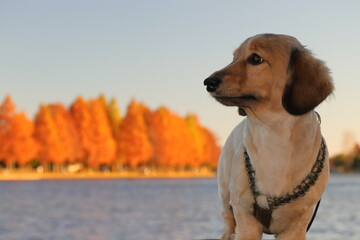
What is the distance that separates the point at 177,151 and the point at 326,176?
6299cm

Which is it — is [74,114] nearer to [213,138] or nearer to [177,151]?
[177,151]

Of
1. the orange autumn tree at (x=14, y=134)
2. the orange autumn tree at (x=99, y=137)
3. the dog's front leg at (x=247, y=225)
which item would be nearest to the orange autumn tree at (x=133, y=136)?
the orange autumn tree at (x=99, y=137)

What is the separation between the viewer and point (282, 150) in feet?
12.0

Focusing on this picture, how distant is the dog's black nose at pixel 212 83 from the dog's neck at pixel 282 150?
31 centimetres

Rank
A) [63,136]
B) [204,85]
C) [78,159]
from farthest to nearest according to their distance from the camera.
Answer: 1. [78,159]
2. [63,136]
3. [204,85]

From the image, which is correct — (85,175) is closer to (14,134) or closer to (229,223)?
(14,134)

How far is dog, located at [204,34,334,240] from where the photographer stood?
3469 millimetres

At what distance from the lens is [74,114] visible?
57500mm

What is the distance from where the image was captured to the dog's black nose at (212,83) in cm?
345

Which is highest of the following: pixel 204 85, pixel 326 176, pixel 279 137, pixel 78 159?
pixel 204 85

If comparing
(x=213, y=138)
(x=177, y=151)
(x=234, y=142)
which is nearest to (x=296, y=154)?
(x=234, y=142)

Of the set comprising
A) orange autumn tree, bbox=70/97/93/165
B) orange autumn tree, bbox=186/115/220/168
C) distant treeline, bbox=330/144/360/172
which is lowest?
distant treeline, bbox=330/144/360/172

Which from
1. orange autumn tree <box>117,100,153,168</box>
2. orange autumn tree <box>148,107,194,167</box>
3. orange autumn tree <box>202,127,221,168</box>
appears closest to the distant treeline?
orange autumn tree <box>202,127,221,168</box>

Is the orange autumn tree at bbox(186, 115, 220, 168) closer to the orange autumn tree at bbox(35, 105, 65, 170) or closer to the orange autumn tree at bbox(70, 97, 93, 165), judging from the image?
the orange autumn tree at bbox(70, 97, 93, 165)
